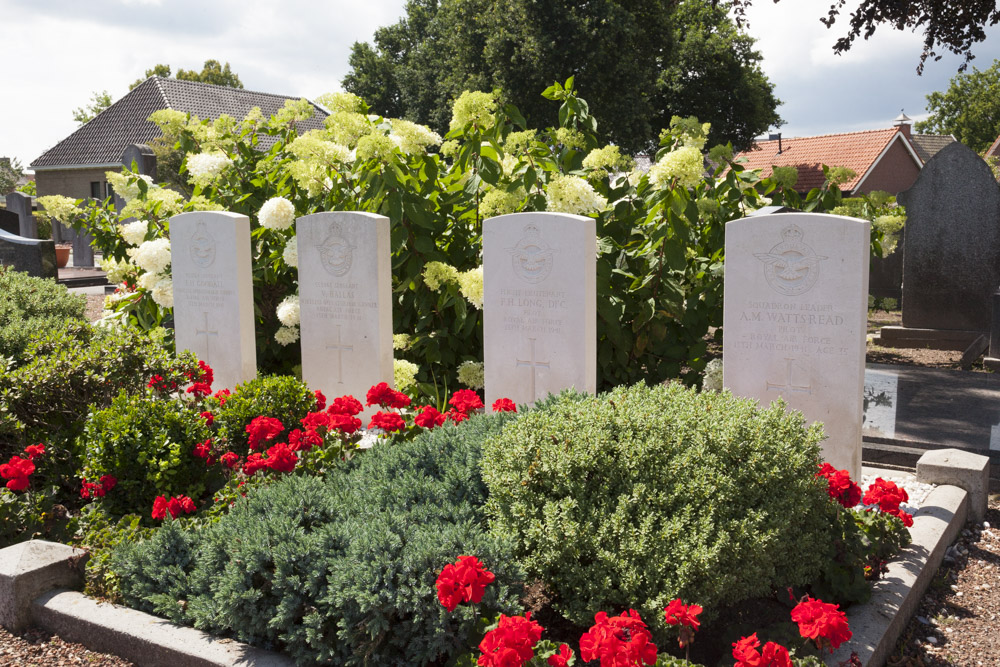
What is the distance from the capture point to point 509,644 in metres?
2.24

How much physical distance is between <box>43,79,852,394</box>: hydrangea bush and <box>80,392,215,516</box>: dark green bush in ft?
6.75

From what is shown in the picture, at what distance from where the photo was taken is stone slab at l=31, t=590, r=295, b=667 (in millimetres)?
2857

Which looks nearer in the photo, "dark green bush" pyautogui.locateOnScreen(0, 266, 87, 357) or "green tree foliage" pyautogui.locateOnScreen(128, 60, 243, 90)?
"dark green bush" pyautogui.locateOnScreen(0, 266, 87, 357)

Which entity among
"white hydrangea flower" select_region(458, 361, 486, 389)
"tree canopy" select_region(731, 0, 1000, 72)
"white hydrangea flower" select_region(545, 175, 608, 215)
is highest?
"tree canopy" select_region(731, 0, 1000, 72)

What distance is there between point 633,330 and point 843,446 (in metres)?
1.99

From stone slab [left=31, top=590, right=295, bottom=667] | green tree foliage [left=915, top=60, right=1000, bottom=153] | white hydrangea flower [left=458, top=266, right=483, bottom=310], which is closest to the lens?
stone slab [left=31, top=590, right=295, bottom=667]

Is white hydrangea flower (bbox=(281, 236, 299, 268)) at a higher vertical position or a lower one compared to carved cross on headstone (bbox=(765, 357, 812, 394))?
higher

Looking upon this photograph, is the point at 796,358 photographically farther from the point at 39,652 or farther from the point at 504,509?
the point at 39,652

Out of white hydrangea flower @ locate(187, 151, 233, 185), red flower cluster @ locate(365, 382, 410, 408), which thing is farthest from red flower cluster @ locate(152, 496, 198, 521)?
white hydrangea flower @ locate(187, 151, 233, 185)

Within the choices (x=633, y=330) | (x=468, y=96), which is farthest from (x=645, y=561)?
(x=468, y=96)

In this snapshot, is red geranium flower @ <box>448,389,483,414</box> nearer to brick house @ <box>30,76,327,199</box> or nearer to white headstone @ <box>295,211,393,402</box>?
white headstone @ <box>295,211,393,402</box>

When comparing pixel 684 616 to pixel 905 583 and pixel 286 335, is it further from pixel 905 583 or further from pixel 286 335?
pixel 286 335

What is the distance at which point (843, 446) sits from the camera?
15.2 ft

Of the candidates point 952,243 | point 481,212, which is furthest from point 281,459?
point 952,243
